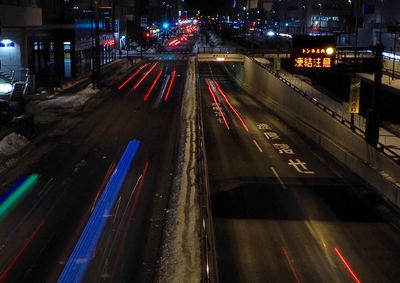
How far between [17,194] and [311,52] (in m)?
16.9

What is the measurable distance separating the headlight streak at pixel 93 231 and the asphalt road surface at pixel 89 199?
107 mm

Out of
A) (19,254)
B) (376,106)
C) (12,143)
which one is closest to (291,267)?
(19,254)

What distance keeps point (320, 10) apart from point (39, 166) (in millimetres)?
115736

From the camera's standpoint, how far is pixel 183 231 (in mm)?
13969

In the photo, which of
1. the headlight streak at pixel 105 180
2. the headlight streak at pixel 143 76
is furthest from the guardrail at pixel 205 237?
the headlight streak at pixel 143 76

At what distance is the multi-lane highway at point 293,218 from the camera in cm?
1329

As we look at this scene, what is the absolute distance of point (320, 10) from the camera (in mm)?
128000

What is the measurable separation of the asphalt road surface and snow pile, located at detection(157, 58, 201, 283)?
0.29 m

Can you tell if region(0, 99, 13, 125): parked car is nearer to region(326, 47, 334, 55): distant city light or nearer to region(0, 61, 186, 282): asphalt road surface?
region(0, 61, 186, 282): asphalt road surface

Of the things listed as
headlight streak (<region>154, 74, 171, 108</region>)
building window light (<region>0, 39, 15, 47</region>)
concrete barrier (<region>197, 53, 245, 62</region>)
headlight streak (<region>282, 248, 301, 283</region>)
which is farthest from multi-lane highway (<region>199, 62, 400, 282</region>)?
concrete barrier (<region>197, 53, 245, 62</region>)

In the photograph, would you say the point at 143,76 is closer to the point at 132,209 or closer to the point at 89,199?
the point at 89,199

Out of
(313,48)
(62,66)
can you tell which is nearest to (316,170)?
(313,48)

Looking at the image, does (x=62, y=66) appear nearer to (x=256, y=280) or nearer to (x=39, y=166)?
(x=39, y=166)

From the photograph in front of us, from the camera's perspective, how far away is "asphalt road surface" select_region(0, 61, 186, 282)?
12.2 metres
